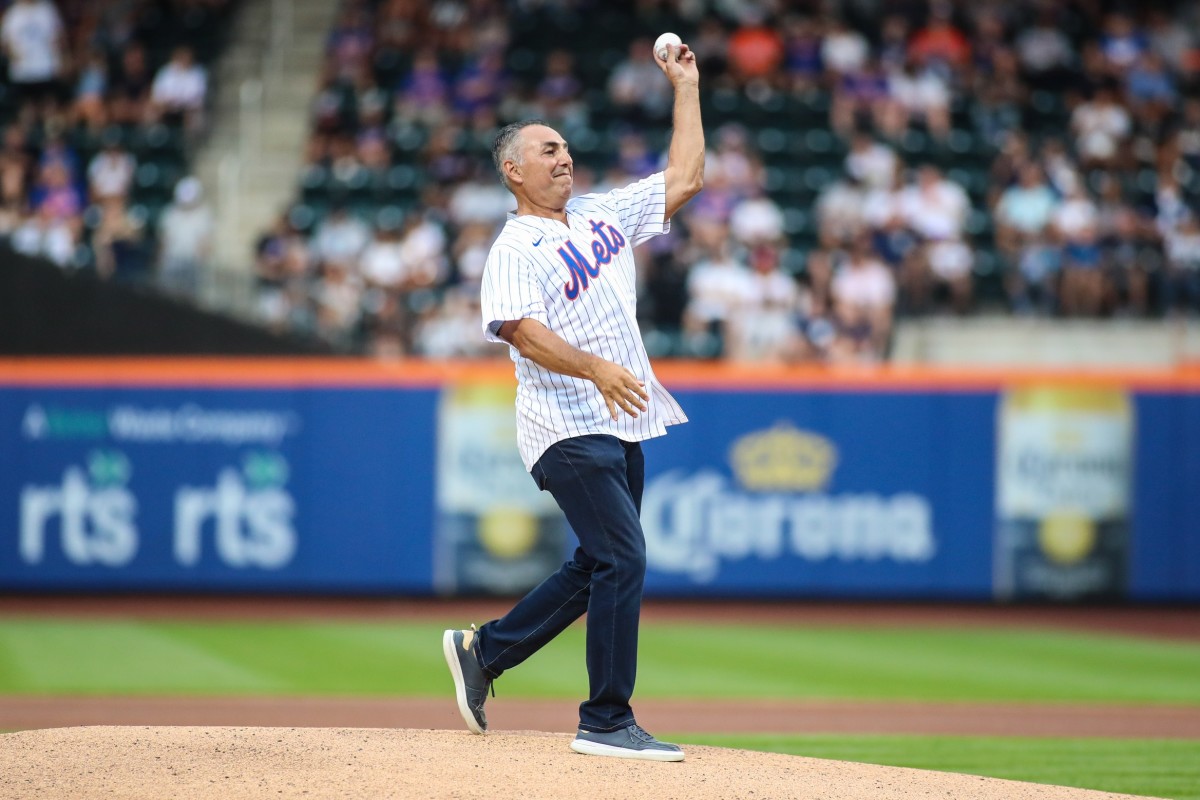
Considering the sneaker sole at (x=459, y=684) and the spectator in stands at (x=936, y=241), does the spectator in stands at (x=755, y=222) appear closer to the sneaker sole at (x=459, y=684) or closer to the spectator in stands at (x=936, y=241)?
the spectator in stands at (x=936, y=241)

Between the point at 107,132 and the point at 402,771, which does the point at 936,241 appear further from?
the point at 402,771

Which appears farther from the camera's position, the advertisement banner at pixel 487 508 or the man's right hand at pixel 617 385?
the advertisement banner at pixel 487 508

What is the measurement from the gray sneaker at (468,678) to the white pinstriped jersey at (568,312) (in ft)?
2.54

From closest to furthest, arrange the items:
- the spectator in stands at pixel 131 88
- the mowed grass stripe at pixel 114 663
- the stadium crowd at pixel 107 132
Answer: the mowed grass stripe at pixel 114 663 < the stadium crowd at pixel 107 132 < the spectator in stands at pixel 131 88

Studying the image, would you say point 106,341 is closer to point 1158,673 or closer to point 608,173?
point 608,173

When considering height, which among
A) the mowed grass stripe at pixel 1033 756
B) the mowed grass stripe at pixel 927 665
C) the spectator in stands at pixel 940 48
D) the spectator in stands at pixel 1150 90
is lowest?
the mowed grass stripe at pixel 927 665

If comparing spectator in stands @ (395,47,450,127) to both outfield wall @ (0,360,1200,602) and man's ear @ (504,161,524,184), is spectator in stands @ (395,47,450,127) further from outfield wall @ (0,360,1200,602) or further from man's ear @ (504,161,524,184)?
man's ear @ (504,161,524,184)

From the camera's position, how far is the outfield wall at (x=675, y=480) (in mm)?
13383

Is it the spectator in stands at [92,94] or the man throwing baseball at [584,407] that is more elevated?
the spectator in stands at [92,94]

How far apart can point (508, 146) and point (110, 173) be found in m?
11.5

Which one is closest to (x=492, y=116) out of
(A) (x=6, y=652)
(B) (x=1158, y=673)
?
(A) (x=6, y=652)

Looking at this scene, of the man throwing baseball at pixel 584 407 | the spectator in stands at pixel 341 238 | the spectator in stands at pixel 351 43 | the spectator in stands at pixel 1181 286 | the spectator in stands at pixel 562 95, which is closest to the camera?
the man throwing baseball at pixel 584 407

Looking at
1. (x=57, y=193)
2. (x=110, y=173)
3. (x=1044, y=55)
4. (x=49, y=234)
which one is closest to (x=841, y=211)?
(x=1044, y=55)

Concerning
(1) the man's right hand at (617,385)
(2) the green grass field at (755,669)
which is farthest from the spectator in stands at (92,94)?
(1) the man's right hand at (617,385)
